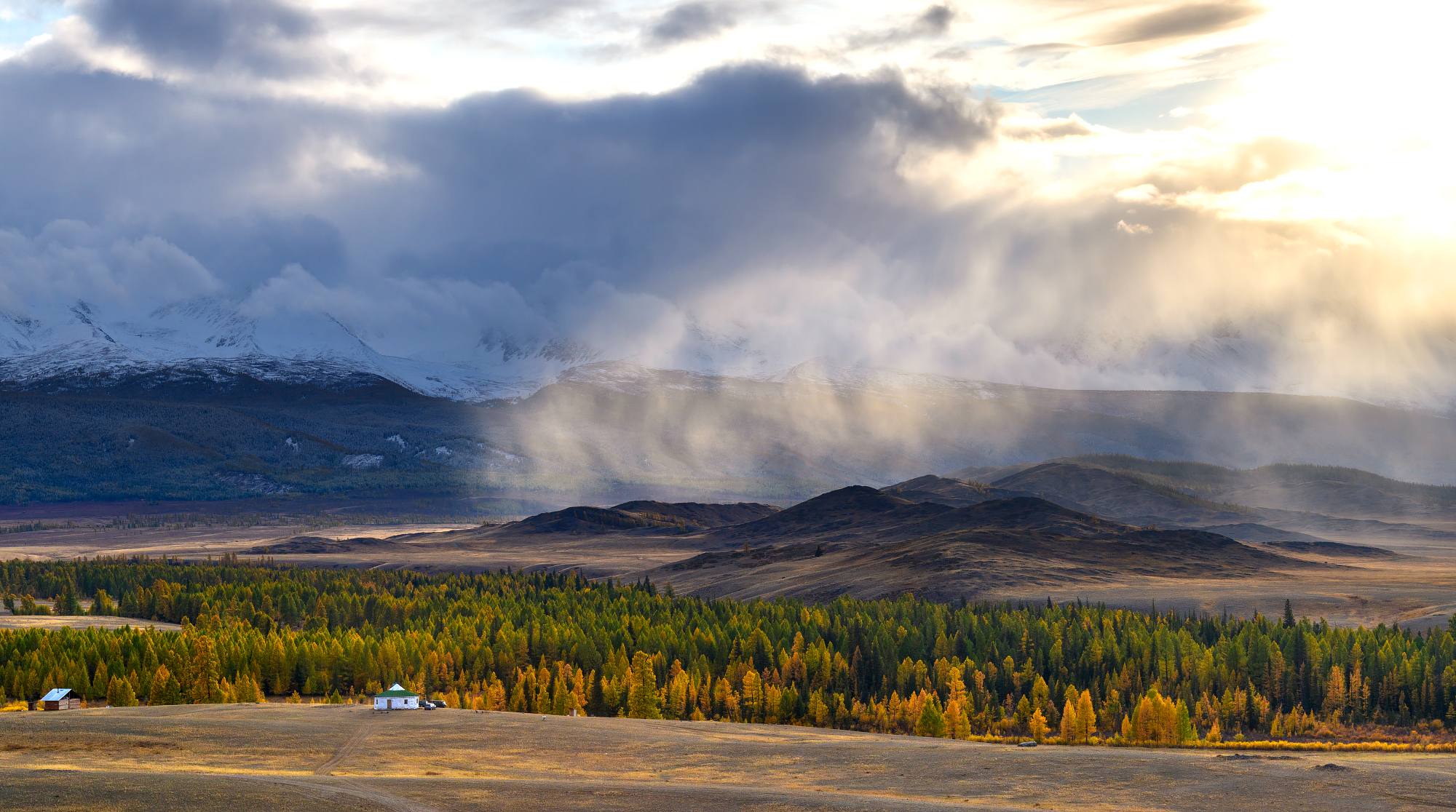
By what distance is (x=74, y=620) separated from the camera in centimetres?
18212

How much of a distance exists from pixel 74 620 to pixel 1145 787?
523ft

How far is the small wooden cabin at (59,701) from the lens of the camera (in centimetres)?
10688

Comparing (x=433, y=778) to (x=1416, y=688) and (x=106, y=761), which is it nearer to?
(x=106, y=761)

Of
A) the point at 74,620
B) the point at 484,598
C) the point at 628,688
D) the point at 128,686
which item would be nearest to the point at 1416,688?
the point at 628,688

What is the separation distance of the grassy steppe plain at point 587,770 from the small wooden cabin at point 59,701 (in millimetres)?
20879

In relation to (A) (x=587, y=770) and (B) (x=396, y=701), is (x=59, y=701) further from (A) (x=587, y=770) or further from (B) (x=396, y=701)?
(A) (x=587, y=770)

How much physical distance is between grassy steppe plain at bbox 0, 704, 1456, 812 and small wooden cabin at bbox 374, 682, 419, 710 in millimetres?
2253

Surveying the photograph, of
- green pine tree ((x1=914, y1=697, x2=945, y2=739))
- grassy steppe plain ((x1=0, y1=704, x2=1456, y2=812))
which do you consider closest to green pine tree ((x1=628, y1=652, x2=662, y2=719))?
green pine tree ((x1=914, y1=697, x2=945, y2=739))

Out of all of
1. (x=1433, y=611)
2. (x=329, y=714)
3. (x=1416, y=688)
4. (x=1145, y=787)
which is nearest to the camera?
(x=1145, y=787)

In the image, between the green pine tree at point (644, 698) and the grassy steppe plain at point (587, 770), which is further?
the green pine tree at point (644, 698)

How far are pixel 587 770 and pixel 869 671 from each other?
65719 millimetres

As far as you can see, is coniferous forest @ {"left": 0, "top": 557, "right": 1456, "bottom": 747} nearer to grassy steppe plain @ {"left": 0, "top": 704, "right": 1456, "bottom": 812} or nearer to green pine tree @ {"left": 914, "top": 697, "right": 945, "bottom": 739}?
green pine tree @ {"left": 914, "top": 697, "right": 945, "bottom": 739}

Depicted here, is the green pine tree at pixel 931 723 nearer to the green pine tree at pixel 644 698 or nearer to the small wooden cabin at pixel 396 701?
A: the green pine tree at pixel 644 698

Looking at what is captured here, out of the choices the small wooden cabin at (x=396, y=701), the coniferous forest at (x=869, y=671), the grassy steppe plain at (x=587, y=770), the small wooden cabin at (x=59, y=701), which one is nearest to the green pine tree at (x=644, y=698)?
the coniferous forest at (x=869, y=671)
